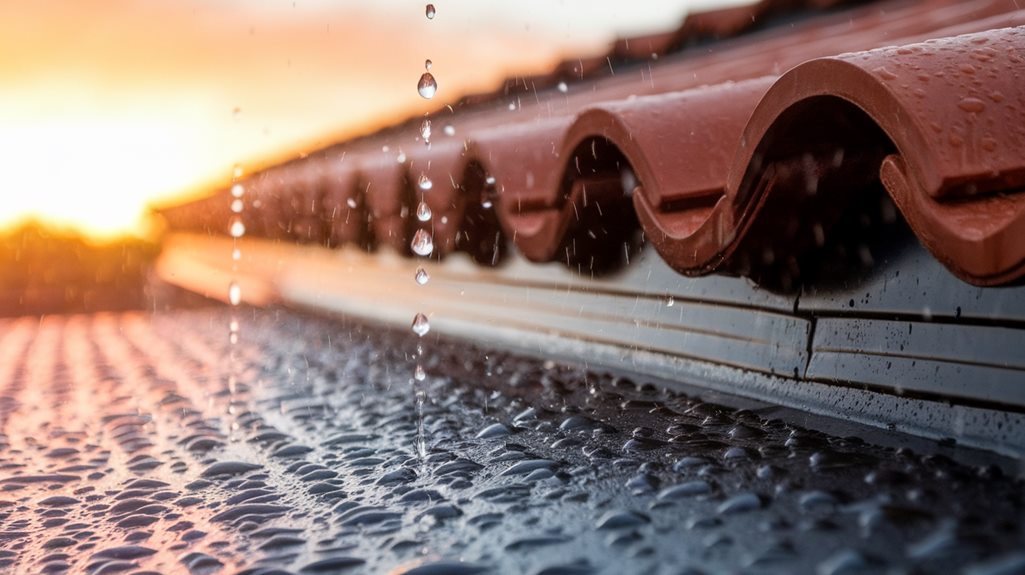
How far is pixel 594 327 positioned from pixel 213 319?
504 centimetres

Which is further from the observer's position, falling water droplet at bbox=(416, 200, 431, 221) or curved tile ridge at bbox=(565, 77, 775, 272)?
falling water droplet at bbox=(416, 200, 431, 221)

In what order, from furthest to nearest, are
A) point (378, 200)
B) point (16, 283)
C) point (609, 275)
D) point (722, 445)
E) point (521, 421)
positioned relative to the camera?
point (16, 283) < point (378, 200) < point (609, 275) < point (521, 421) < point (722, 445)

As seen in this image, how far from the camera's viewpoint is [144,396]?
353cm

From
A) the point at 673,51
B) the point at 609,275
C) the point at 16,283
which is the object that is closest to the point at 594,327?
the point at 609,275

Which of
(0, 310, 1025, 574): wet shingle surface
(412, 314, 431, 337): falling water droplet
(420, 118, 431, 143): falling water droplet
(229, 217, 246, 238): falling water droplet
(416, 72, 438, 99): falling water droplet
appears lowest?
(0, 310, 1025, 574): wet shingle surface

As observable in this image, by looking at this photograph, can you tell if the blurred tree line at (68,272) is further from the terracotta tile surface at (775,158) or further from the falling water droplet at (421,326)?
the terracotta tile surface at (775,158)

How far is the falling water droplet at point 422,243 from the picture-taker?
395 centimetres

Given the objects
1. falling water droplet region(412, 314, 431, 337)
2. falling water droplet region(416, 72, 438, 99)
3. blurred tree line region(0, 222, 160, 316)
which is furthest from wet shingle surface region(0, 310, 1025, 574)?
blurred tree line region(0, 222, 160, 316)

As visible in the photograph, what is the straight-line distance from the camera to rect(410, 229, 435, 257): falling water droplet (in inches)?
155

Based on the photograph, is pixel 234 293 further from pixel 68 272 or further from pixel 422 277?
pixel 68 272

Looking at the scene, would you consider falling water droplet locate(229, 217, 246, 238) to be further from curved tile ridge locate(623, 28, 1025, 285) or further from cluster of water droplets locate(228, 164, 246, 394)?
curved tile ridge locate(623, 28, 1025, 285)

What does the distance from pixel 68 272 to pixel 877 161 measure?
16634 mm

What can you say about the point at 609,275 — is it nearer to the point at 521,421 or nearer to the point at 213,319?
the point at 521,421

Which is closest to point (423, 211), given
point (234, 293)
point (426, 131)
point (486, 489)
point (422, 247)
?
point (422, 247)
